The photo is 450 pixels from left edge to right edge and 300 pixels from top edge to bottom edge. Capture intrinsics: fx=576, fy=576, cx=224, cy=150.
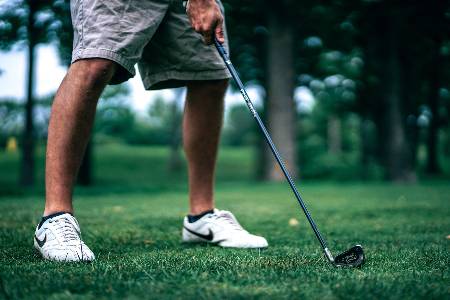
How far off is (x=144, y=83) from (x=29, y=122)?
13.4m

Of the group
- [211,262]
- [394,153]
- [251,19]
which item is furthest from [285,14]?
[211,262]

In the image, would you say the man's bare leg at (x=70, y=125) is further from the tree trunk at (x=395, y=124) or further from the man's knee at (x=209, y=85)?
the tree trunk at (x=395, y=124)

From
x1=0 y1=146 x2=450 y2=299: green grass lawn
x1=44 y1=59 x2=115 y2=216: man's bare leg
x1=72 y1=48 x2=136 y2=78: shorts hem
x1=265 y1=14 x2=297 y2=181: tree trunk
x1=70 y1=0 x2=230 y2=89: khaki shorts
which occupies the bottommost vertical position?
x1=0 y1=146 x2=450 y2=299: green grass lawn

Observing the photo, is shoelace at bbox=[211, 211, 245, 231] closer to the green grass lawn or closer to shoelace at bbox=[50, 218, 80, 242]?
the green grass lawn

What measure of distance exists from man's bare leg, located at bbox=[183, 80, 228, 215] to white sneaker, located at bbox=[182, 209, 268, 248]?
0.10 metres

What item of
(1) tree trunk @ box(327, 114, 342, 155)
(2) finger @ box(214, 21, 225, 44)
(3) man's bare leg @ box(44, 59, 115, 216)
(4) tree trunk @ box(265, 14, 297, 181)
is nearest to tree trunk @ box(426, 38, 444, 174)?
(4) tree trunk @ box(265, 14, 297, 181)

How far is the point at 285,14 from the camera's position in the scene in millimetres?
15258

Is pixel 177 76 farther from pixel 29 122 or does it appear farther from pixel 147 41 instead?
pixel 29 122

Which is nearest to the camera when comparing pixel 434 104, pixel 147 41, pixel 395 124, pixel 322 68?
pixel 147 41

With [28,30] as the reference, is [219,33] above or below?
below

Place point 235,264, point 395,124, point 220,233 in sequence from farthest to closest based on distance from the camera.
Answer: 1. point 395,124
2. point 220,233
3. point 235,264

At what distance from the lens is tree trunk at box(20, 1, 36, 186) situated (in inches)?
584

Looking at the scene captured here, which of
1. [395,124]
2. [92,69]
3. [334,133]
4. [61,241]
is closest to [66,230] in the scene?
[61,241]

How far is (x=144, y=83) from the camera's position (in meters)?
3.14
